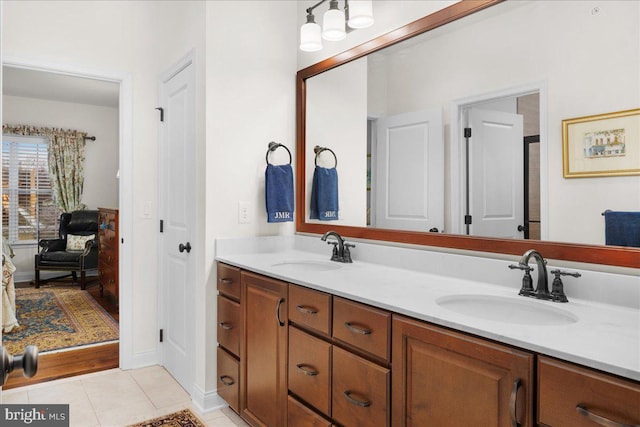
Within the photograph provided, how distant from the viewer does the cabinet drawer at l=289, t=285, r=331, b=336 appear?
62.7 inches

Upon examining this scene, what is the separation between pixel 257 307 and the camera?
2025mm

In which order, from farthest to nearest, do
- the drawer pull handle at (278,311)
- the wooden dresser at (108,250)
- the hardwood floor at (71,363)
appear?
1. the wooden dresser at (108,250)
2. the hardwood floor at (71,363)
3. the drawer pull handle at (278,311)

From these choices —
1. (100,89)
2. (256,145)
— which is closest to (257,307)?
(256,145)

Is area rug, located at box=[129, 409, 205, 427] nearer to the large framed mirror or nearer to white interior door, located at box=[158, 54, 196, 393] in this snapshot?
white interior door, located at box=[158, 54, 196, 393]

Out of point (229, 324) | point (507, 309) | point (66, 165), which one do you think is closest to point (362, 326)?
point (507, 309)

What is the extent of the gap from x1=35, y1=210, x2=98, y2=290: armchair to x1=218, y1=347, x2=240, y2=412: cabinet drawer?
12.8 feet

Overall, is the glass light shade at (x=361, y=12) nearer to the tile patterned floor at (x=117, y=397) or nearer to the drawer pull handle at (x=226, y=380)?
the drawer pull handle at (x=226, y=380)

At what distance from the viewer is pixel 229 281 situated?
89.4 inches

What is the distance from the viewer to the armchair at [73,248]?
5461mm

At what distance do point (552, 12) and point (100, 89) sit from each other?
17.9 feet

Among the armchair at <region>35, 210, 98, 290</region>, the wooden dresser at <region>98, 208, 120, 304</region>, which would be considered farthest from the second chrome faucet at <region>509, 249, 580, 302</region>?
the armchair at <region>35, 210, 98, 290</region>

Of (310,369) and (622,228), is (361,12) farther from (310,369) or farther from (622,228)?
(310,369)

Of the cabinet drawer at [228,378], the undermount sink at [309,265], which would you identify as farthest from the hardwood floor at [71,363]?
the undermount sink at [309,265]

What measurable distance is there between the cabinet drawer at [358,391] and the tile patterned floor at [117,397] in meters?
0.97
